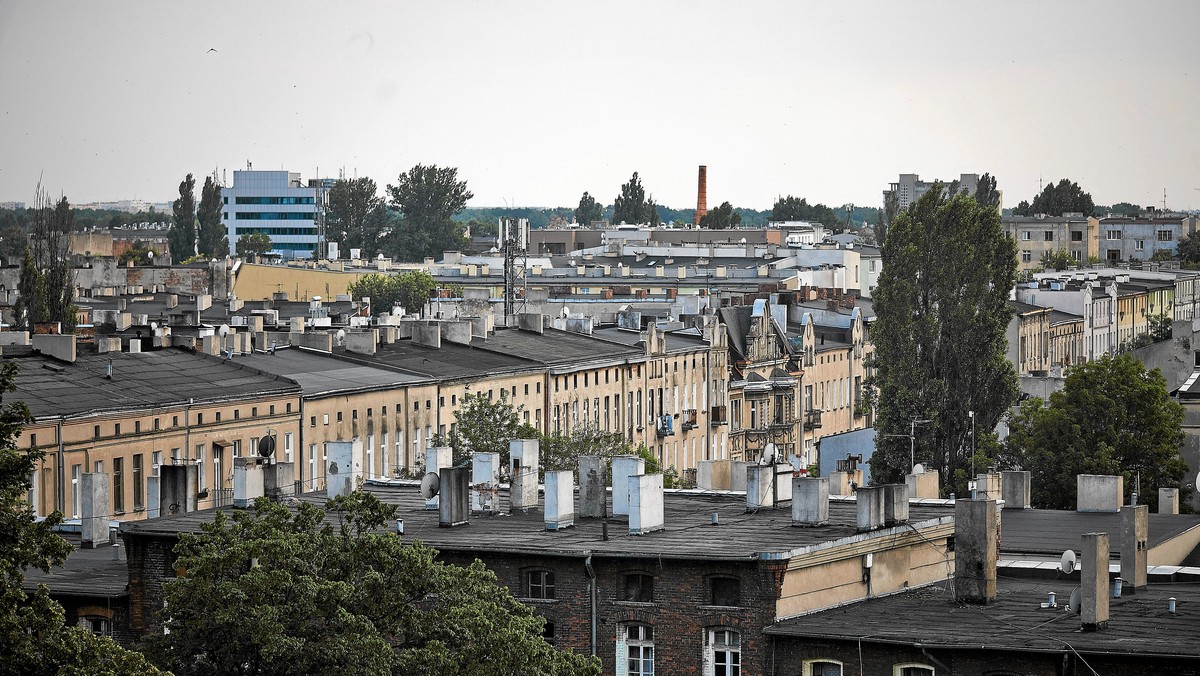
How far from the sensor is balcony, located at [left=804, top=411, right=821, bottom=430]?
393 ft

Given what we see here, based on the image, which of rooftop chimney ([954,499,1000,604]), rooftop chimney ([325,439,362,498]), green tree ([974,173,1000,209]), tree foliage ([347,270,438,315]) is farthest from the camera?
green tree ([974,173,1000,209])

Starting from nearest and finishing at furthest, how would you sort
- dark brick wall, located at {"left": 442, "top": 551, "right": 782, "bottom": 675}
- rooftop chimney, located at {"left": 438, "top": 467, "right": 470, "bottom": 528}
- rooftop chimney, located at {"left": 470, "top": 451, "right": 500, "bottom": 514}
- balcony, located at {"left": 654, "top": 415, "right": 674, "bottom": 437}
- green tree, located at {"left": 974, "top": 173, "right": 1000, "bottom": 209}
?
dark brick wall, located at {"left": 442, "top": 551, "right": 782, "bottom": 675} < rooftop chimney, located at {"left": 438, "top": 467, "right": 470, "bottom": 528} < rooftop chimney, located at {"left": 470, "top": 451, "right": 500, "bottom": 514} < balcony, located at {"left": 654, "top": 415, "right": 674, "bottom": 437} < green tree, located at {"left": 974, "top": 173, "right": 1000, "bottom": 209}

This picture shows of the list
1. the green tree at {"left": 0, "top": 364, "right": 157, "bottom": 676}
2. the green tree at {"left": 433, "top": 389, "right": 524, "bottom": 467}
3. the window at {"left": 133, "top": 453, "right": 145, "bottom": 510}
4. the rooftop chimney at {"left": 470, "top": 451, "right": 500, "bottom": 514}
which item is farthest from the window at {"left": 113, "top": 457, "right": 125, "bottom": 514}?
the green tree at {"left": 0, "top": 364, "right": 157, "bottom": 676}

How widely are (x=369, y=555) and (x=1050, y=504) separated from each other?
Result: 41.1 m

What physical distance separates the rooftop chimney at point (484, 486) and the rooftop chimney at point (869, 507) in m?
8.61

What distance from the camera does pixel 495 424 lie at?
77.6 metres

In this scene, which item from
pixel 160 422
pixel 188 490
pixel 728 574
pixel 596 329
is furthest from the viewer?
pixel 596 329

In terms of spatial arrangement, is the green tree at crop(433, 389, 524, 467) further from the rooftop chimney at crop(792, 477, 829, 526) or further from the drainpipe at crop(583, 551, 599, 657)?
the drainpipe at crop(583, 551, 599, 657)

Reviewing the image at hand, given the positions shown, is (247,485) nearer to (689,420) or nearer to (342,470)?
(342,470)

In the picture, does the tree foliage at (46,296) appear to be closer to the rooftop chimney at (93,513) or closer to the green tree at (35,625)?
the rooftop chimney at (93,513)

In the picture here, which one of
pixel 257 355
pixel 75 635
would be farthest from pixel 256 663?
pixel 257 355

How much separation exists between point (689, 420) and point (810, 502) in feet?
198

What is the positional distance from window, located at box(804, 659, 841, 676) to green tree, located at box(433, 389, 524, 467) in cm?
3020

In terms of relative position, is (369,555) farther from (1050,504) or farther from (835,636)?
(1050,504)
